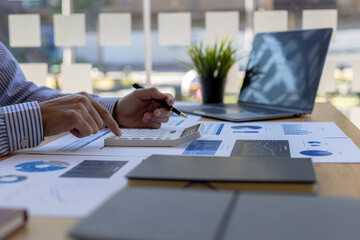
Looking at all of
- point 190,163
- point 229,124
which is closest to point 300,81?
point 229,124

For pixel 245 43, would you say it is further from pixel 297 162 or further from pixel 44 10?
pixel 297 162

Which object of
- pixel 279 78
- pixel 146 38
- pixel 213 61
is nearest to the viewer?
pixel 279 78

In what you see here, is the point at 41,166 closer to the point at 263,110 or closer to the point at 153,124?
the point at 153,124

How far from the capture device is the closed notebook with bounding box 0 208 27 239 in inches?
19.2

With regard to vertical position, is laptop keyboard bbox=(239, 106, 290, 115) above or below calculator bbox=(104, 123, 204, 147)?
above

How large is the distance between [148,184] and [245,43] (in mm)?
1730

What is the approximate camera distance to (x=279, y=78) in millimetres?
1645

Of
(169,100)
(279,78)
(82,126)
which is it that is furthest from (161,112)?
(279,78)

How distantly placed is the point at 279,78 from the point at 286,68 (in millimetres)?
45

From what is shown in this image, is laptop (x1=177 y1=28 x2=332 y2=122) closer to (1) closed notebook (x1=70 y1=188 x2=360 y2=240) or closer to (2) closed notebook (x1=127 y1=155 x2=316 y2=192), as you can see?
(2) closed notebook (x1=127 y1=155 x2=316 y2=192)

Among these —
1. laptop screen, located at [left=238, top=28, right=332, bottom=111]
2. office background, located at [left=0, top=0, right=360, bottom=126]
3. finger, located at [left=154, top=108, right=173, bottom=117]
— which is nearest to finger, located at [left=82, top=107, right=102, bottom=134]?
finger, located at [left=154, top=108, right=173, bottom=117]

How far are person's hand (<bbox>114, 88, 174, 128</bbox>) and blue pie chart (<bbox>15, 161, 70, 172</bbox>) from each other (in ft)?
1.49

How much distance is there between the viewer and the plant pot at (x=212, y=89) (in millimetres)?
1817

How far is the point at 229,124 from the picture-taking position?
133cm
